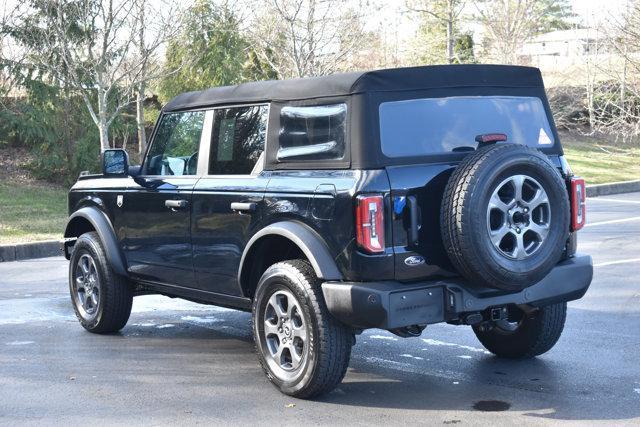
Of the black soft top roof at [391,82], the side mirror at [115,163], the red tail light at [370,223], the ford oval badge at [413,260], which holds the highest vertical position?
the black soft top roof at [391,82]

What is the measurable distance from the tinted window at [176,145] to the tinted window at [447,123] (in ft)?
5.77

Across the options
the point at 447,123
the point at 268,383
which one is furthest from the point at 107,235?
the point at 447,123

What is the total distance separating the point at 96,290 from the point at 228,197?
208 cm

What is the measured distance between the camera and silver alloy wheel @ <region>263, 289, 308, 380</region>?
559 cm

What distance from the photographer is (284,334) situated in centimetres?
570

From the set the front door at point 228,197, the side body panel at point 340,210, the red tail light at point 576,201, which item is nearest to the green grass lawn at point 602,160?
the red tail light at point 576,201

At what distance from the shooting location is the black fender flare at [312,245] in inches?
210

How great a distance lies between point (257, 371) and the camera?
6.35m

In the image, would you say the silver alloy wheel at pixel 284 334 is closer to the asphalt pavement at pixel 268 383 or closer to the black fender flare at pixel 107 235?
the asphalt pavement at pixel 268 383

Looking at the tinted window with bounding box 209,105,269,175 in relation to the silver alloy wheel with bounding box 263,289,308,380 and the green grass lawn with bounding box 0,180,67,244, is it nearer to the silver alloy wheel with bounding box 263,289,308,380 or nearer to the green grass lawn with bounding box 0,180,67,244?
the silver alloy wheel with bounding box 263,289,308,380

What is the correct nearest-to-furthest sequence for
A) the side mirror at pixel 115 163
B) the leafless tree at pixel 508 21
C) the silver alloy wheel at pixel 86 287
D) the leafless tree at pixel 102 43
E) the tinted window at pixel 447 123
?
1. the tinted window at pixel 447 123
2. the side mirror at pixel 115 163
3. the silver alloy wheel at pixel 86 287
4. the leafless tree at pixel 102 43
5. the leafless tree at pixel 508 21

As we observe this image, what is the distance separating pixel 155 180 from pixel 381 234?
2399mm

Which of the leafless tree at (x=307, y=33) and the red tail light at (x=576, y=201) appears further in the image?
the leafless tree at (x=307, y=33)

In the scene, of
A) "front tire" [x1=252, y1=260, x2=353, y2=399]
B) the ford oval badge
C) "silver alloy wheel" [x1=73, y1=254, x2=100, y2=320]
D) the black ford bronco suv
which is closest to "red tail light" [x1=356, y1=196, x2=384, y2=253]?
the black ford bronco suv
